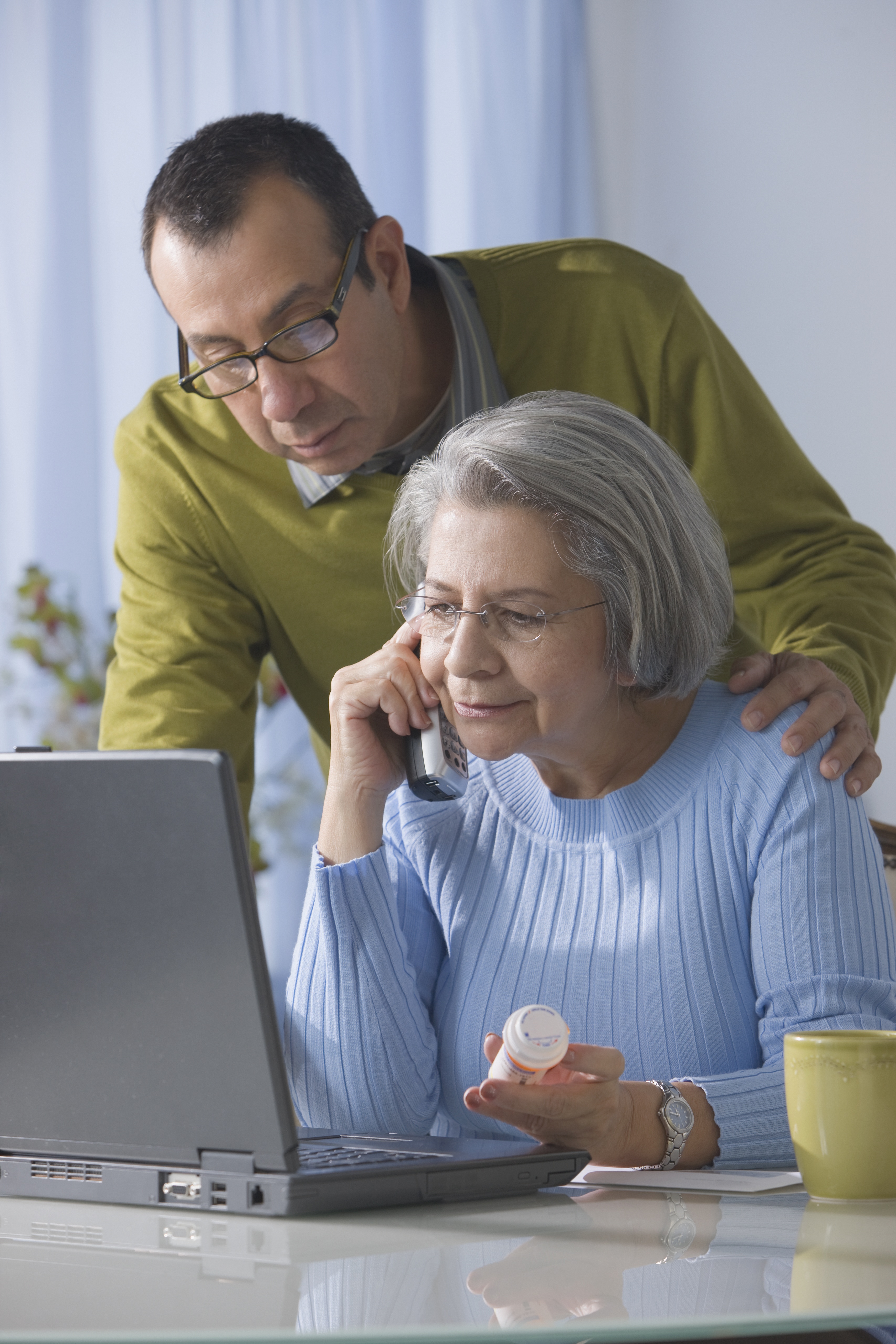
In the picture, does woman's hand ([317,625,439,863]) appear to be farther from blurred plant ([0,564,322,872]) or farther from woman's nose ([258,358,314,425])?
blurred plant ([0,564,322,872])

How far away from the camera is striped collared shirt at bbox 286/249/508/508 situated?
1.86 m

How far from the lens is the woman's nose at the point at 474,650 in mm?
Answer: 1361

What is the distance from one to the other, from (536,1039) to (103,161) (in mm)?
2931

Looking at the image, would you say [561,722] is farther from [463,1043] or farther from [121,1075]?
[121,1075]

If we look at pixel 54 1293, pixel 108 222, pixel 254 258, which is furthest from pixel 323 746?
pixel 108 222

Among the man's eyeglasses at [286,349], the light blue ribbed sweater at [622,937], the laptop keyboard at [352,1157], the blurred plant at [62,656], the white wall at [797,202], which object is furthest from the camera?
the blurred plant at [62,656]

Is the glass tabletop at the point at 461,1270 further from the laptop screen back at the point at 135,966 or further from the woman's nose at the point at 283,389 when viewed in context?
the woman's nose at the point at 283,389

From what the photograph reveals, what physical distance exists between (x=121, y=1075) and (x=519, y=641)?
631mm

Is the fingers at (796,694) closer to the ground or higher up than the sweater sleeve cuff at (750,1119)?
higher up

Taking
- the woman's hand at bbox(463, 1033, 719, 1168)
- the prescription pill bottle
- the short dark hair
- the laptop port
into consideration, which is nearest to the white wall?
the short dark hair

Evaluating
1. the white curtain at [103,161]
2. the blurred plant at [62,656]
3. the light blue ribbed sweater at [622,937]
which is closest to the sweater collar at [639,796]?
the light blue ribbed sweater at [622,937]

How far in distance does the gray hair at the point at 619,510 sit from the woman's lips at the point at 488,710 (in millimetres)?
110

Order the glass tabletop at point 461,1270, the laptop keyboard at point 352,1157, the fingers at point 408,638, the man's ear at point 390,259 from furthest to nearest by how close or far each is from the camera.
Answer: the man's ear at point 390,259 → the fingers at point 408,638 → the laptop keyboard at point 352,1157 → the glass tabletop at point 461,1270

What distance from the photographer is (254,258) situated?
62.9 inches
